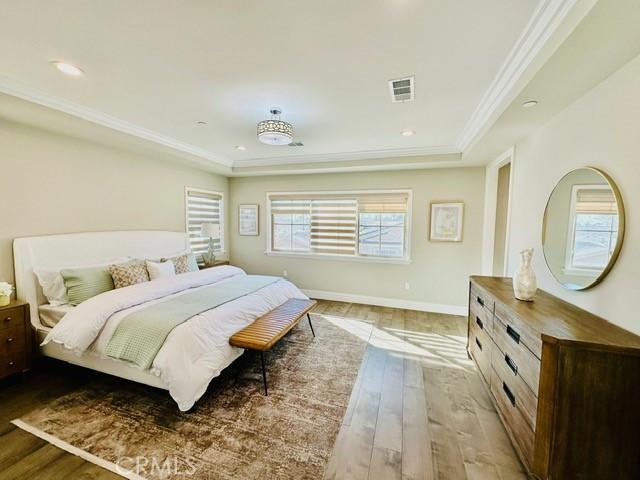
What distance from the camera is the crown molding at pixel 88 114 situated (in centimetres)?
223

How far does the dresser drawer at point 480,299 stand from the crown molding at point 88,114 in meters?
4.20

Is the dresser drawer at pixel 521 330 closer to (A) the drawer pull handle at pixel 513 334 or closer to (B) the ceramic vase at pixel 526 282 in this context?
(A) the drawer pull handle at pixel 513 334

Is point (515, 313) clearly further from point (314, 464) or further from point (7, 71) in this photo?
point (7, 71)

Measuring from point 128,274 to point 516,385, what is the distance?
3.81m

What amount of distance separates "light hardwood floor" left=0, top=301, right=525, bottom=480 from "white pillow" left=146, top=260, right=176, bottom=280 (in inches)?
45.8

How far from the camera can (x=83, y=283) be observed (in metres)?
2.82

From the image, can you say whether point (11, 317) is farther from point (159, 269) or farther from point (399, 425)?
point (399, 425)

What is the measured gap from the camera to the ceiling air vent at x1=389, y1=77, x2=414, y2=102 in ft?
7.19

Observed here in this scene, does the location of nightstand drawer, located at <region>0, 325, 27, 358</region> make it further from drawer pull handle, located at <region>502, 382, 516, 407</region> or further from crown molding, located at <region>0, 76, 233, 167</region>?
drawer pull handle, located at <region>502, 382, 516, 407</region>

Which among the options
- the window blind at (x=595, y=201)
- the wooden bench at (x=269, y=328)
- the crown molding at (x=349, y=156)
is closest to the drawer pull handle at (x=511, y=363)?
the window blind at (x=595, y=201)

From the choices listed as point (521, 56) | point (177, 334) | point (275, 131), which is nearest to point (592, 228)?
point (521, 56)

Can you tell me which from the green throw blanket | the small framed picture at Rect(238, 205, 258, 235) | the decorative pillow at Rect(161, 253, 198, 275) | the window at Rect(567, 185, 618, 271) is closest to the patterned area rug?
the green throw blanket

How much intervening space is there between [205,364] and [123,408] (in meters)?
0.73

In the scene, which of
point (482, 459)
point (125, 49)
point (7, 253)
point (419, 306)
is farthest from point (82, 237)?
point (419, 306)
